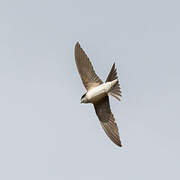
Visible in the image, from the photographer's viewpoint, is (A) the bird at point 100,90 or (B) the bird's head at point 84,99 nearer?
(A) the bird at point 100,90

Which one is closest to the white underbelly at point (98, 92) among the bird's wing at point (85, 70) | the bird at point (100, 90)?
the bird at point (100, 90)

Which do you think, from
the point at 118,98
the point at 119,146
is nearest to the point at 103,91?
the point at 118,98

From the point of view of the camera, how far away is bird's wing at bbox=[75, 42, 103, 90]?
11.3m

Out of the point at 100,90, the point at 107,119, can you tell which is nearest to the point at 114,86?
the point at 100,90

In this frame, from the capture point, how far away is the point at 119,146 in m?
11.5

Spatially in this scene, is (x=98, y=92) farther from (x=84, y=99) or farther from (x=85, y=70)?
(x=85, y=70)

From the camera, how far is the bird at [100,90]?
36.3 feet

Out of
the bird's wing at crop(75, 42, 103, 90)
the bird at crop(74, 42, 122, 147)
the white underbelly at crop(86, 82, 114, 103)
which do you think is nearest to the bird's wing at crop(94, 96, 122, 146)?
the bird at crop(74, 42, 122, 147)

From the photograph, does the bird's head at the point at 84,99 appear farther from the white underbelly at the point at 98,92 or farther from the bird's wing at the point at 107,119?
the bird's wing at the point at 107,119

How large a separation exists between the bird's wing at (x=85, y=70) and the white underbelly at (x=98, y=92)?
5.7 inches

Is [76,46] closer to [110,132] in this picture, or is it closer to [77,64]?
[77,64]

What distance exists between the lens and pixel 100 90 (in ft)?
36.7

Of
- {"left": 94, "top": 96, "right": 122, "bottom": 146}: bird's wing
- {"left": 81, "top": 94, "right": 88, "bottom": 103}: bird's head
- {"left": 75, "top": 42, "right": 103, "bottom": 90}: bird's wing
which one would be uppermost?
{"left": 75, "top": 42, "right": 103, "bottom": 90}: bird's wing

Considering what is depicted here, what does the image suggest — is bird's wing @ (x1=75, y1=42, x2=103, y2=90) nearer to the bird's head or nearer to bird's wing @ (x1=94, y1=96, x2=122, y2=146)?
the bird's head
